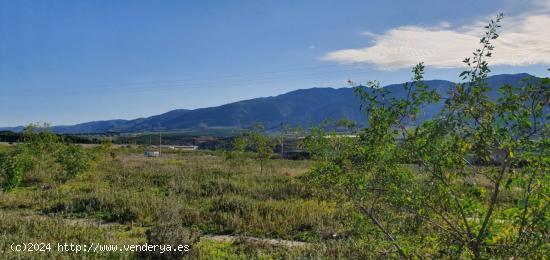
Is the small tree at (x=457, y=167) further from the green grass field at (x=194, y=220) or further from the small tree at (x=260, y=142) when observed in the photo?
the small tree at (x=260, y=142)

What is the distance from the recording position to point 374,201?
17.3 feet

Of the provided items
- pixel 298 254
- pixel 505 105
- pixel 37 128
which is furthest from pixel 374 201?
pixel 37 128

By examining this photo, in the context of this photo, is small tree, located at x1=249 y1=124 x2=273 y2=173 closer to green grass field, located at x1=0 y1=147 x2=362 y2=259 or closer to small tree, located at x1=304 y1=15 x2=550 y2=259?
green grass field, located at x1=0 y1=147 x2=362 y2=259

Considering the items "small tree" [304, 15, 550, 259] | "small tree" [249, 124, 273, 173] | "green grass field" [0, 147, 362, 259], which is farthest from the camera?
"small tree" [249, 124, 273, 173]

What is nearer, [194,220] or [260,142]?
[194,220]

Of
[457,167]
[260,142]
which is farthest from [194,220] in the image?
[260,142]

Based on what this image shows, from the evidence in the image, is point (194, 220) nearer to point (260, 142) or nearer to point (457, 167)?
point (457, 167)

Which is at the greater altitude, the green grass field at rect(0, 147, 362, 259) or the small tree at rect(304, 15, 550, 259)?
the small tree at rect(304, 15, 550, 259)

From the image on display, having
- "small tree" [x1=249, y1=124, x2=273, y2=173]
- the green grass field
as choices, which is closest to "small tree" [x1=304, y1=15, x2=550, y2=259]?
the green grass field

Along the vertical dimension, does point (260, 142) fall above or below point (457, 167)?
below

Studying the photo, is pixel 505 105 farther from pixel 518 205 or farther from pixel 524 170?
pixel 518 205

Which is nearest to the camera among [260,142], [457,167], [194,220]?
[457,167]

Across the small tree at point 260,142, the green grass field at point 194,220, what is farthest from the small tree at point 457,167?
the small tree at point 260,142

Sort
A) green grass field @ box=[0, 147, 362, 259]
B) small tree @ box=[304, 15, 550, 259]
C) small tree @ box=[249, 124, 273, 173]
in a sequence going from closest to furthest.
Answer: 1. small tree @ box=[304, 15, 550, 259]
2. green grass field @ box=[0, 147, 362, 259]
3. small tree @ box=[249, 124, 273, 173]
